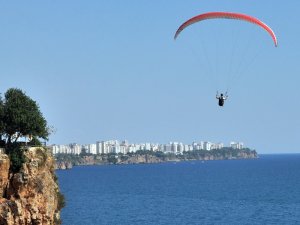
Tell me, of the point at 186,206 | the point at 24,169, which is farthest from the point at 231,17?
the point at 186,206

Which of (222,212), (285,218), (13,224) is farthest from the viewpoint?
(222,212)

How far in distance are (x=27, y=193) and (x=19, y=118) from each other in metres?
8.18

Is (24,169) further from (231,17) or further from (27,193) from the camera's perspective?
(231,17)

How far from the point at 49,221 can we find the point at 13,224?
3.90 meters

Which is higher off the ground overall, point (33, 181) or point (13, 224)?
point (33, 181)

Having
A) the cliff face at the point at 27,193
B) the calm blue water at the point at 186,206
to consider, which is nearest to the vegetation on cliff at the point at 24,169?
the cliff face at the point at 27,193

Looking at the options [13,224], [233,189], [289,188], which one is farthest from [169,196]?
[13,224]

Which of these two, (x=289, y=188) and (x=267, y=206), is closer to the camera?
(x=267, y=206)

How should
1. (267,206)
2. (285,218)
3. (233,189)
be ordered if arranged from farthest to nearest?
(233,189) < (267,206) < (285,218)

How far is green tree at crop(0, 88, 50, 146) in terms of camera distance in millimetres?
58562

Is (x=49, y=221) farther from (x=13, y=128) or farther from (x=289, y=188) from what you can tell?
(x=289, y=188)

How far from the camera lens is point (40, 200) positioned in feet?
176

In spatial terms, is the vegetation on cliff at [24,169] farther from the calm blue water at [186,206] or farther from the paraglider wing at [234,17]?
the calm blue water at [186,206]

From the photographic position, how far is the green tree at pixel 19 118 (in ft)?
192
